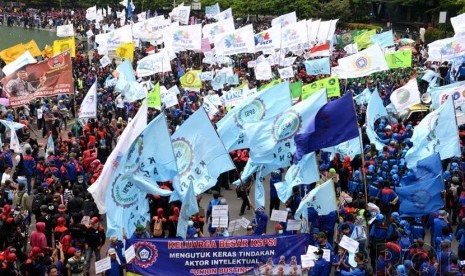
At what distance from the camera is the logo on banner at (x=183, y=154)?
46.0ft

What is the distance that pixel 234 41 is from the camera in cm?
2941

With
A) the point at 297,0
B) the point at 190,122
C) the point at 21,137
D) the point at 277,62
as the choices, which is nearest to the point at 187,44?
the point at 277,62

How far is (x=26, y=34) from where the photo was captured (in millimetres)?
60188

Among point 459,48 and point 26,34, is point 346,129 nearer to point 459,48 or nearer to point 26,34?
point 459,48

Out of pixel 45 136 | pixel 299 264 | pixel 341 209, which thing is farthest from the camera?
pixel 45 136

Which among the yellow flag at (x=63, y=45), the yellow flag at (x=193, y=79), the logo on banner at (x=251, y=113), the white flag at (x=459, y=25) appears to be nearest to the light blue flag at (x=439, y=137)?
the logo on banner at (x=251, y=113)

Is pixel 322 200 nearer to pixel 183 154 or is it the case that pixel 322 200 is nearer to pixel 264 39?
pixel 183 154

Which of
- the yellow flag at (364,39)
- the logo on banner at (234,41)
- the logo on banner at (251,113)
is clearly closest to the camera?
the logo on banner at (251,113)

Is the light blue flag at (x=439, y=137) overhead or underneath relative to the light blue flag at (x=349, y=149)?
overhead

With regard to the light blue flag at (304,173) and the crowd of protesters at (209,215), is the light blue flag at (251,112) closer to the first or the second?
the crowd of protesters at (209,215)

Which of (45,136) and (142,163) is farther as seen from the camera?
(45,136)

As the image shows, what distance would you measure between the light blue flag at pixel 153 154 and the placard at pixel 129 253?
1516 millimetres

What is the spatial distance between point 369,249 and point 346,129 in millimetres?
2448

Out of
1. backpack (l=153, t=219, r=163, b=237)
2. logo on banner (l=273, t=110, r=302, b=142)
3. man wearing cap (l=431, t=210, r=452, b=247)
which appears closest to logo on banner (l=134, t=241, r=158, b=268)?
backpack (l=153, t=219, r=163, b=237)
